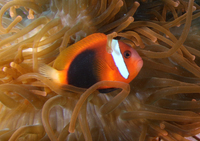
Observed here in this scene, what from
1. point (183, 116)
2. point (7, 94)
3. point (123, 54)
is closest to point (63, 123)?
point (7, 94)

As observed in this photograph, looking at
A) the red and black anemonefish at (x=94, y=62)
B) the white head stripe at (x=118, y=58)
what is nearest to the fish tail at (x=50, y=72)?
the red and black anemonefish at (x=94, y=62)

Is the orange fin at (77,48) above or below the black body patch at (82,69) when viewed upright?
above

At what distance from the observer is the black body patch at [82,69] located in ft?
2.43

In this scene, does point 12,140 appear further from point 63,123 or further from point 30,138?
point 63,123

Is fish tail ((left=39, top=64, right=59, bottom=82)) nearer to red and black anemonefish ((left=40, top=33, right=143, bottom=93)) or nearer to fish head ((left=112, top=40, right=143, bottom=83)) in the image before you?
red and black anemonefish ((left=40, top=33, right=143, bottom=93))

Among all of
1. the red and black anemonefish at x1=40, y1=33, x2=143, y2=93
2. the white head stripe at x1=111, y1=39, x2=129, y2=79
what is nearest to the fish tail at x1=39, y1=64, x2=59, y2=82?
the red and black anemonefish at x1=40, y1=33, x2=143, y2=93

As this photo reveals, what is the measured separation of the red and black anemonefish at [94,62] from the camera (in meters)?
0.74

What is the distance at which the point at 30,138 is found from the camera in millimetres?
780

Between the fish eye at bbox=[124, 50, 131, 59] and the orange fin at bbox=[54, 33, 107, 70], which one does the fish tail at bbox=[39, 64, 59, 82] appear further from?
the fish eye at bbox=[124, 50, 131, 59]

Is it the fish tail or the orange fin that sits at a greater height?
the orange fin

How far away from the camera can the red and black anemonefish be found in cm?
74

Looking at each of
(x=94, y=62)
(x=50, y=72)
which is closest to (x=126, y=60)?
(x=94, y=62)

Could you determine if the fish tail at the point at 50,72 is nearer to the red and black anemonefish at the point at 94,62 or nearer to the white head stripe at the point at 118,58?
the red and black anemonefish at the point at 94,62

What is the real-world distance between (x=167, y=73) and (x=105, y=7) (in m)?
0.48
